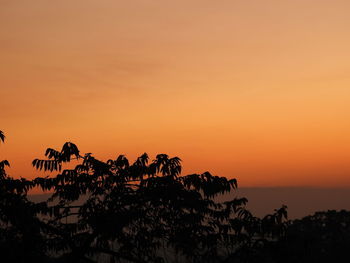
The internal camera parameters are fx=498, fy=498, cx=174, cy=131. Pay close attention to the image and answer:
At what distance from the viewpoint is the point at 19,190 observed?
49.5 ft

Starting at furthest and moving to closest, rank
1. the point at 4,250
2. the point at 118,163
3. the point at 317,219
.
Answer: the point at 317,219
the point at 118,163
the point at 4,250

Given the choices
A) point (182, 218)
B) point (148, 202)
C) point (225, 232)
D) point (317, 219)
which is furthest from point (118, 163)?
point (317, 219)

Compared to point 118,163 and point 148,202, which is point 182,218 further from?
point 118,163

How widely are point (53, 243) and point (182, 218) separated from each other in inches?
158

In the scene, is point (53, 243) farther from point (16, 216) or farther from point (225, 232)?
point (225, 232)

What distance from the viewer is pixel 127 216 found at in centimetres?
1475

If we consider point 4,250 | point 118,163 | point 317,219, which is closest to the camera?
point 4,250

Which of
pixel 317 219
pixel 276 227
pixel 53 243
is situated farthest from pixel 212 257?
pixel 317 219

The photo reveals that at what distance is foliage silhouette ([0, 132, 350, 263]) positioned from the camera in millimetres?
14680

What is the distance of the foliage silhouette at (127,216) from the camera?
48.2ft

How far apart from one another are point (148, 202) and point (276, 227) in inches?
159

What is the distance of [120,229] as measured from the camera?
49.6 ft

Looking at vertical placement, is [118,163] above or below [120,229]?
above

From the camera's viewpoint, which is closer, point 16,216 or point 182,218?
point 16,216
